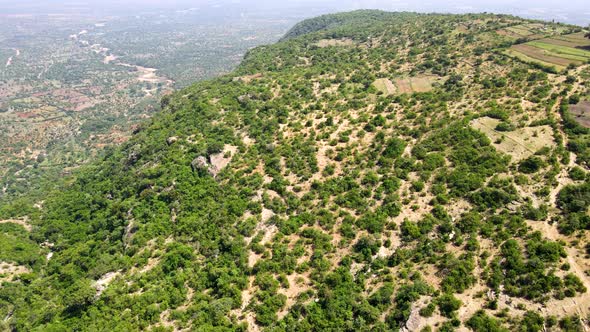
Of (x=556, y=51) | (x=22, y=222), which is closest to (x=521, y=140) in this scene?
(x=556, y=51)

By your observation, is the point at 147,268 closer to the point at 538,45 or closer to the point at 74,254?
the point at 74,254

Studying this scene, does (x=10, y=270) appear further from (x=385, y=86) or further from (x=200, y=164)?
(x=385, y=86)

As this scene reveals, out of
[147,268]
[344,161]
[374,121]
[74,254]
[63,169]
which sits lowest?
[63,169]

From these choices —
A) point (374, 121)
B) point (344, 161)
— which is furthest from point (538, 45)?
point (344, 161)

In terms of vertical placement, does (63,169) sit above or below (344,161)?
below

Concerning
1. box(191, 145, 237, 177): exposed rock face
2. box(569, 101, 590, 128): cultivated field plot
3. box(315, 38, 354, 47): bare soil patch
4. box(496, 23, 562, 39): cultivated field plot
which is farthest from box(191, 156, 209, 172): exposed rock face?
box(496, 23, 562, 39): cultivated field plot

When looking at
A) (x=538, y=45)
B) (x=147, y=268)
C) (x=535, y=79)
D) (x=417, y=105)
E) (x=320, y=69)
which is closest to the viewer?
(x=147, y=268)

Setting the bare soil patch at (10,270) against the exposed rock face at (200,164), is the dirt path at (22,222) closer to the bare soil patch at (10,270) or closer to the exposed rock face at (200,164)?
the bare soil patch at (10,270)
